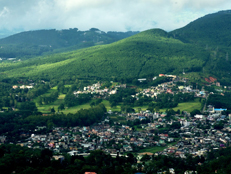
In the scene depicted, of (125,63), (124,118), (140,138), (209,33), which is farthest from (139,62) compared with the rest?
(140,138)

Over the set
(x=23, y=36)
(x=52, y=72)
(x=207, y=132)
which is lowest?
(x=207, y=132)

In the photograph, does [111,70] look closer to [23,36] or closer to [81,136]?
[81,136]

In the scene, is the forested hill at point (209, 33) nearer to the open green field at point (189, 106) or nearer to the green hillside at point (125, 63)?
the green hillside at point (125, 63)

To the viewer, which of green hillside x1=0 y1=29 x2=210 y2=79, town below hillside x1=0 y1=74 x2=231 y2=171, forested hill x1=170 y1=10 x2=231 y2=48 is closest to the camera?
town below hillside x1=0 y1=74 x2=231 y2=171

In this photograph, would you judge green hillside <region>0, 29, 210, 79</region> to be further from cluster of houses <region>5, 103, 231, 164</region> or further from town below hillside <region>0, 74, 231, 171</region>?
cluster of houses <region>5, 103, 231, 164</region>

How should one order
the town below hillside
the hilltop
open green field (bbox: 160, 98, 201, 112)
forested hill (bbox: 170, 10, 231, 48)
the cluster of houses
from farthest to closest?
forested hill (bbox: 170, 10, 231, 48)
the hilltop
open green field (bbox: 160, 98, 201, 112)
the town below hillside
the cluster of houses

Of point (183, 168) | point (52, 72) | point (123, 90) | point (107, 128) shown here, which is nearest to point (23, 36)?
point (52, 72)

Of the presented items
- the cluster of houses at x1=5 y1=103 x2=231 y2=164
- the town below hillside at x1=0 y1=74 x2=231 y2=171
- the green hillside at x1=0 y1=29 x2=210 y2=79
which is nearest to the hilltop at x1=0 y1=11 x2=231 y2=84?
the green hillside at x1=0 y1=29 x2=210 y2=79
